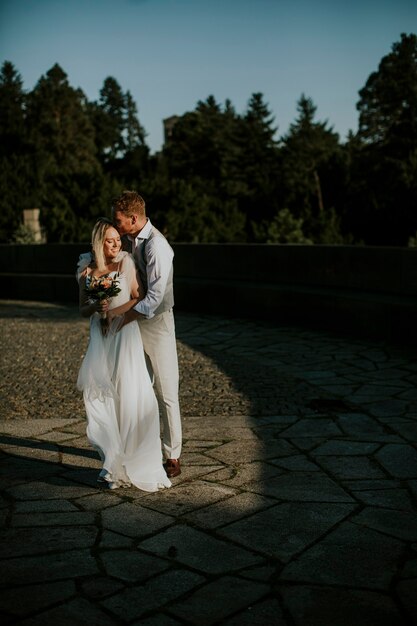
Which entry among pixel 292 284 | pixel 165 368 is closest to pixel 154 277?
pixel 165 368

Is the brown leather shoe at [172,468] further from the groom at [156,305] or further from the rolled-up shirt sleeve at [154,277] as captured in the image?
the rolled-up shirt sleeve at [154,277]

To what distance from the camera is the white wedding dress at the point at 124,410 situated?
5168 millimetres

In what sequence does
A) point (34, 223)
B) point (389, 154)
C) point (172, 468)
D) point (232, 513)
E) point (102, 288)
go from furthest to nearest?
point (389, 154) → point (34, 223) → point (172, 468) → point (102, 288) → point (232, 513)

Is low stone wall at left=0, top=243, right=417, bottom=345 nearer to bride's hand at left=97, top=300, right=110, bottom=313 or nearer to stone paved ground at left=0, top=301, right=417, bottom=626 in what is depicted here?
stone paved ground at left=0, top=301, right=417, bottom=626

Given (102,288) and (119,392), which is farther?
(119,392)

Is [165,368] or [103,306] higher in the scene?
[103,306]

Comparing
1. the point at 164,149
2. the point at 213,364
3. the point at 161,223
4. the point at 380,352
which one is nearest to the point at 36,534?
the point at 213,364

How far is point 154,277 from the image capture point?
16.9 ft

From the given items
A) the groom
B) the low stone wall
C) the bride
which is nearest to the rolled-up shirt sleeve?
the groom

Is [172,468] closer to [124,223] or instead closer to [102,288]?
[102,288]

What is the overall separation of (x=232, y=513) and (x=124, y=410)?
39.5 inches

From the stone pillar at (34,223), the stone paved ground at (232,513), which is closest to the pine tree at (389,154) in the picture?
the stone pillar at (34,223)

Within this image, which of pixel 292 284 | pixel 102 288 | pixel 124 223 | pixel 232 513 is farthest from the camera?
pixel 292 284

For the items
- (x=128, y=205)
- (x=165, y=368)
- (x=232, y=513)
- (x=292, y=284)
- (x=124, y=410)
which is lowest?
(x=232, y=513)
